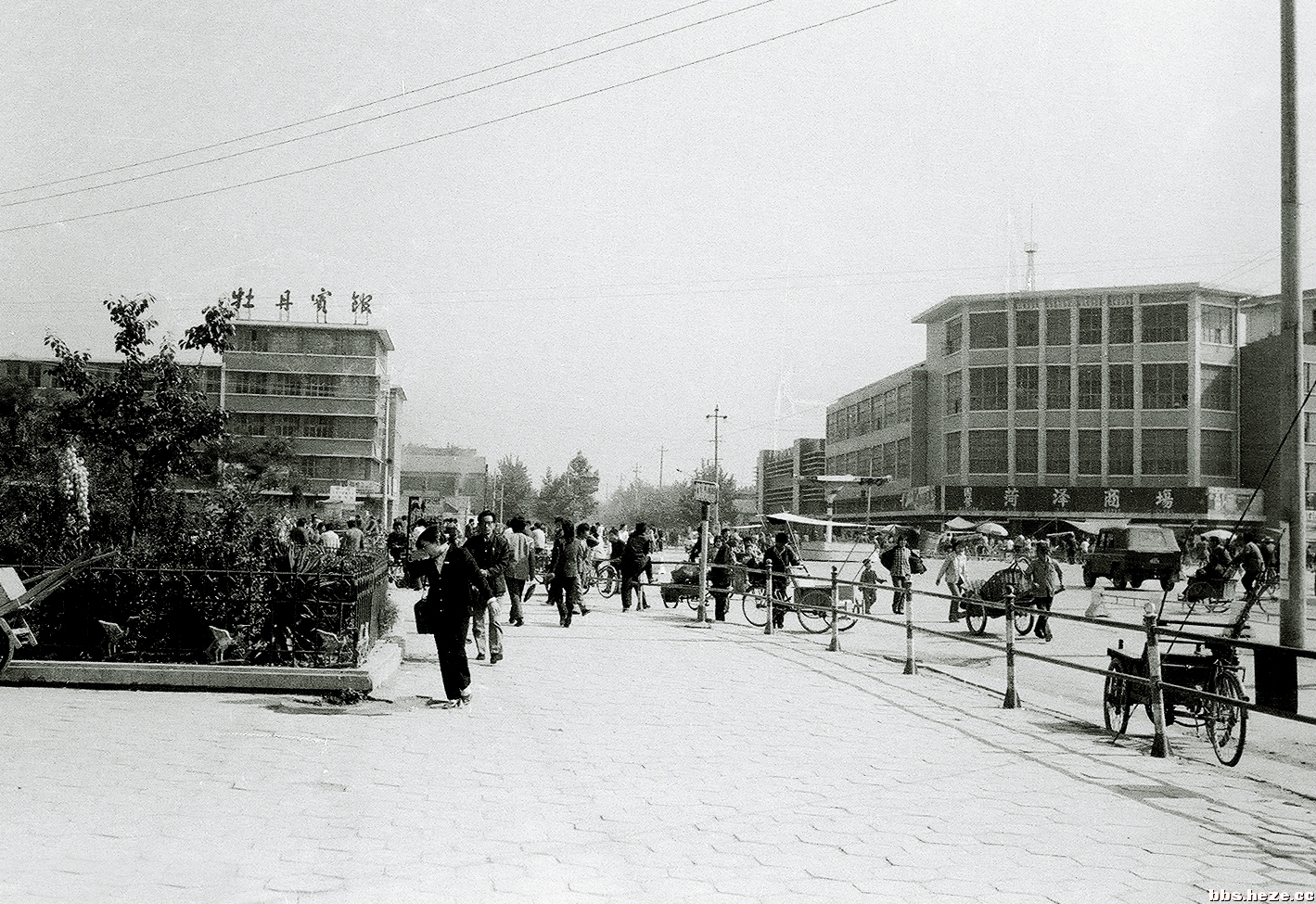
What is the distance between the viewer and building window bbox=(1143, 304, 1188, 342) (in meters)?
72.7

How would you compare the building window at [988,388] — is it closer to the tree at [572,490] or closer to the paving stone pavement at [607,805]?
the tree at [572,490]

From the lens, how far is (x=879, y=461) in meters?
94.9

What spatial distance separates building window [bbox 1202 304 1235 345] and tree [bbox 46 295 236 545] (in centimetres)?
7124

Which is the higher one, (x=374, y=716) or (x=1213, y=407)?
(x=1213, y=407)

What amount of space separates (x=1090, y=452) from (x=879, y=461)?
22.4m

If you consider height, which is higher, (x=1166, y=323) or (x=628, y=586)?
(x=1166, y=323)

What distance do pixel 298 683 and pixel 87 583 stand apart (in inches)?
94.5

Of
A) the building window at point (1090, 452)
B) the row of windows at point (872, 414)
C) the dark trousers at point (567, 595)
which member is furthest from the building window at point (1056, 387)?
the dark trousers at point (567, 595)

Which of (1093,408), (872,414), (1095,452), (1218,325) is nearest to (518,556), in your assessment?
(1095,452)

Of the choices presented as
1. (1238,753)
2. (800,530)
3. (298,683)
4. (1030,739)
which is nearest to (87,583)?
(298,683)

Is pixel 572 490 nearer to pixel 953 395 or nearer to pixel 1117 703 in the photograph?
pixel 953 395

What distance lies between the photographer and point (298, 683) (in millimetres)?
10367

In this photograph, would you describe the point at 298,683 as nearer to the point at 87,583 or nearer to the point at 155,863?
the point at 87,583

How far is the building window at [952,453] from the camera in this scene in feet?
258
